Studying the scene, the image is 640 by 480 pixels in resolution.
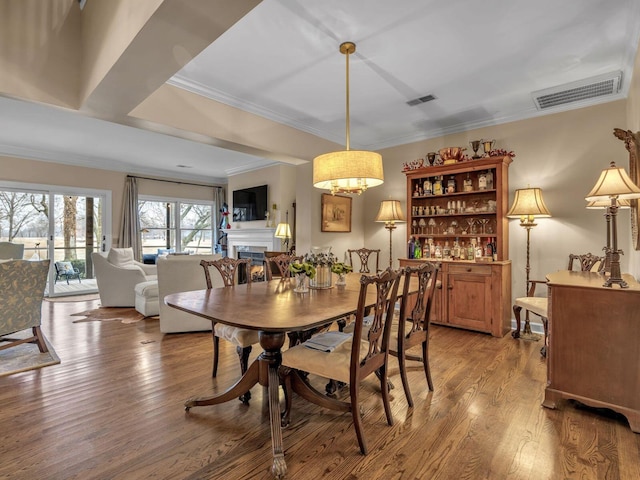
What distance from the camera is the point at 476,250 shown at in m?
4.23

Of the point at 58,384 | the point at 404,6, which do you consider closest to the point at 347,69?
the point at 404,6

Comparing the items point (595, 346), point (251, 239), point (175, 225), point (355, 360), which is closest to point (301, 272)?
point (355, 360)

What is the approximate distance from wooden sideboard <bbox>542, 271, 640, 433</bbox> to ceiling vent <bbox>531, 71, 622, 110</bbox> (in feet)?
7.10

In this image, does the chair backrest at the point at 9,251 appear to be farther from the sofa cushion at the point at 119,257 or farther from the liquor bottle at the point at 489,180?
the liquor bottle at the point at 489,180

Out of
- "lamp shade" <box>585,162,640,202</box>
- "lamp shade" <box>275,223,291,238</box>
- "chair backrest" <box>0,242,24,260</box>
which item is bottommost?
"chair backrest" <box>0,242,24,260</box>

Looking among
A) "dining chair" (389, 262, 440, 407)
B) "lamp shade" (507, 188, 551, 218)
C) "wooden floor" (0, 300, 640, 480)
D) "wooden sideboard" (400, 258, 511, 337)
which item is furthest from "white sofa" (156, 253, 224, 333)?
"lamp shade" (507, 188, 551, 218)

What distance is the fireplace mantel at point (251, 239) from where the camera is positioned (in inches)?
266

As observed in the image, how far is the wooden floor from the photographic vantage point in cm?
167

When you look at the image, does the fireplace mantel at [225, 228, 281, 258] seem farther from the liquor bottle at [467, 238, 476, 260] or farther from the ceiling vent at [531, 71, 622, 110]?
the ceiling vent at [531, 71, 622, 110]

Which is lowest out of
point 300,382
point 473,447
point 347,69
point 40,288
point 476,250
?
point 473,447

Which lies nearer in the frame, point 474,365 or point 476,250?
point 474,365

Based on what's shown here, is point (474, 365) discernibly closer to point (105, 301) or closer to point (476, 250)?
point (476, 250)

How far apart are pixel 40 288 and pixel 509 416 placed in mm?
4000

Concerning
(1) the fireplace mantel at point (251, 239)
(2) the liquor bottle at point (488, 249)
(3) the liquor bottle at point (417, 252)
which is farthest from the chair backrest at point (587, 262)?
(1) the fireplace mantel at point (251, 239)
